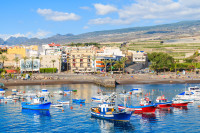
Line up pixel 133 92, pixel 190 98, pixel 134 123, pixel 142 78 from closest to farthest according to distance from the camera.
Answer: pixel 134 123 < pixel 190 98 < pixel 133 92 < pixel 142 78

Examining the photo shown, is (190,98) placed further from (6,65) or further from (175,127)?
(6,65)

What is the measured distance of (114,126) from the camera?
200ft

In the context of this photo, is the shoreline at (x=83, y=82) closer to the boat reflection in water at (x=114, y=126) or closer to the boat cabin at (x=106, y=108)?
the boat cabin at (x=106, y=108)

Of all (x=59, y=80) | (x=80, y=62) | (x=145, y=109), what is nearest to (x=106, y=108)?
(x=145, y=109)

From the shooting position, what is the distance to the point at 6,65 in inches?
7544

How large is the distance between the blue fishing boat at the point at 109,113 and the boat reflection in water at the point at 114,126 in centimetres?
84

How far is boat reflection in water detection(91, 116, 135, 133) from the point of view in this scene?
5842cm

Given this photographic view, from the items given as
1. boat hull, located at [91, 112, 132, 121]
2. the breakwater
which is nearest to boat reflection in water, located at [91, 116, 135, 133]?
boat hull, located at [91, 112, 132, 121]

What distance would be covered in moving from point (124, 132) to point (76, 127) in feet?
31.3

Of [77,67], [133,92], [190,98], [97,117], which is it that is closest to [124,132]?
[97,117]

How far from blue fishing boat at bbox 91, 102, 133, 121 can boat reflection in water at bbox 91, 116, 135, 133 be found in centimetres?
84

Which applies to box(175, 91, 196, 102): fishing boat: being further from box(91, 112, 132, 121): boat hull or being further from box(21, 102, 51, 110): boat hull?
box(21, 102, 51, 110): boat hull

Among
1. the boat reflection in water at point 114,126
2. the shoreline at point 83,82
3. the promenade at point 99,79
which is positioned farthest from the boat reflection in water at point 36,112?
the shoreline at point 83,82

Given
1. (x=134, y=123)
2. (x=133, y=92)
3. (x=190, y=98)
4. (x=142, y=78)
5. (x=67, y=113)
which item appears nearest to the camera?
(x=134, y=123)
